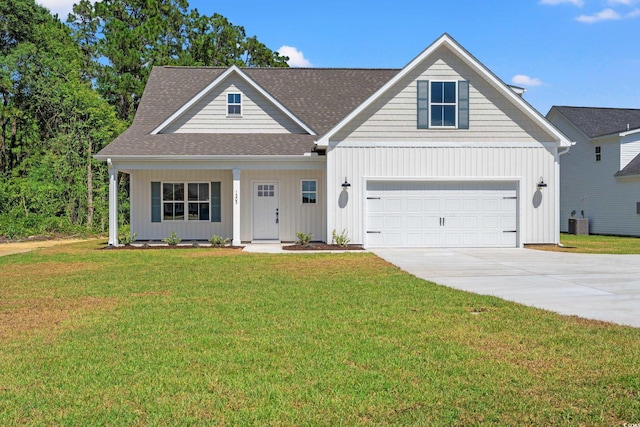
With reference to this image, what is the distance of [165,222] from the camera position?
66.7ft

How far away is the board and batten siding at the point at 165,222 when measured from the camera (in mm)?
20266

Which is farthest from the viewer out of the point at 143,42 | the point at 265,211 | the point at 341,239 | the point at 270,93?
the point at 143,42

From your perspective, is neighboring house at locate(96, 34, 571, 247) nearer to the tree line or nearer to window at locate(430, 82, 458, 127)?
window at locate(430, 82, 458, 127)

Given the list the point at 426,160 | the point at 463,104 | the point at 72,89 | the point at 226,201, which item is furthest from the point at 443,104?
the point at 72,89

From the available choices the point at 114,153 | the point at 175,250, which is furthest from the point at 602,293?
the point at 114,153

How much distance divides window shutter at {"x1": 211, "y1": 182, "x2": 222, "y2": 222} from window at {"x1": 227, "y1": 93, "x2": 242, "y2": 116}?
2.69 m

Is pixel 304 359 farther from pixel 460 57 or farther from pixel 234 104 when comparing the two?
pixel 234 104

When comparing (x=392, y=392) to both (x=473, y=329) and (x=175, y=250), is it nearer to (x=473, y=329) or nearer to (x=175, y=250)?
(x=473, y=329)

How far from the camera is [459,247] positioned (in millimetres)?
18125

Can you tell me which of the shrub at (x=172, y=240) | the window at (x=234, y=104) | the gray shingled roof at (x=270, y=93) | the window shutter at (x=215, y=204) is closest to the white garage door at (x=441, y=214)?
the gray shingled roof at (x=270, y=93)

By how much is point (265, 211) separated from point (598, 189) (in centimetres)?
1856

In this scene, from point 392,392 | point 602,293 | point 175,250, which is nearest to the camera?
point 392,392

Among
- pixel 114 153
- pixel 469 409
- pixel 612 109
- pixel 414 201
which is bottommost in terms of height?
pixel 469 409

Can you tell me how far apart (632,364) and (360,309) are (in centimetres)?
334
